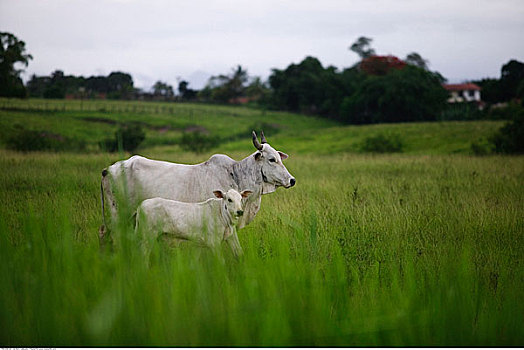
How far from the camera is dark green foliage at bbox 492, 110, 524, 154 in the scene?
2281 centimetres

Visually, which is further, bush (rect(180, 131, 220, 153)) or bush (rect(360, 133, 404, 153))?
bush (rect(180, 131, 220, 153))

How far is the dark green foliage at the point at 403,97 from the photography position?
53094mm

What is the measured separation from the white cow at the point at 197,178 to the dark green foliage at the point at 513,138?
20079mm

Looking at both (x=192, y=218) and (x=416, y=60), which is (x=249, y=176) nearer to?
(x=192, y=218)

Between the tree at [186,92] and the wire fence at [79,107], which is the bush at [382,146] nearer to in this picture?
the wire fence at [79,107]

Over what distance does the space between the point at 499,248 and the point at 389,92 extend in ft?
162

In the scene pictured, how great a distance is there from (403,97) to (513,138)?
30730 mm

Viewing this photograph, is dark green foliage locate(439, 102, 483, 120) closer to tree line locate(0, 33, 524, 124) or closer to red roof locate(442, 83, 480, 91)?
tree line locate(0, 33, 524, 124)

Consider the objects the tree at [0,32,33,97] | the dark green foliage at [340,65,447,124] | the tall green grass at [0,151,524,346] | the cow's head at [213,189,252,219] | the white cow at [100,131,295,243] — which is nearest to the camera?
the tall green grass at [0,151,524,346]

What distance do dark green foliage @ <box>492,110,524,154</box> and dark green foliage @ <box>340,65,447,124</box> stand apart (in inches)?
1162

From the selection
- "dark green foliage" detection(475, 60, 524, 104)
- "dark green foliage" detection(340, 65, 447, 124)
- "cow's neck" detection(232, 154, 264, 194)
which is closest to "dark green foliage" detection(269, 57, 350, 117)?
"dark green foliage" detection(340, 65, 447, 124)

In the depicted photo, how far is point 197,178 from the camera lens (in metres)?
6.50

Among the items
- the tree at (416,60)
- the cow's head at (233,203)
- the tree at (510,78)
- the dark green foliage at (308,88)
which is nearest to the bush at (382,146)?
the cow's head at (233,203)

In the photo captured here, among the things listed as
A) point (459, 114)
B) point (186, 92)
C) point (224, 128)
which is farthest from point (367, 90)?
point (186, 92)
